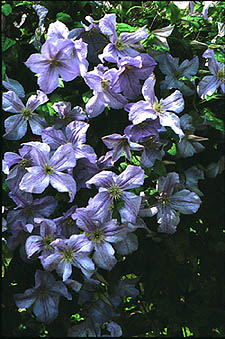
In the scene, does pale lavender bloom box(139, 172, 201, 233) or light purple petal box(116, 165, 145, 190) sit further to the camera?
pale lavender bloom box(139, 172, 201, 233)

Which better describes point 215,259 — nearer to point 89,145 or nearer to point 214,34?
point 89,145

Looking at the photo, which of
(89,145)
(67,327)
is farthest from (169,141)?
(67,327)

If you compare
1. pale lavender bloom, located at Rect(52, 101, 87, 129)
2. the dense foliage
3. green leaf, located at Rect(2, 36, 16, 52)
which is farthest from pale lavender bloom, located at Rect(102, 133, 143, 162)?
green leaf, located at Rect(2, 36, 16, 52)

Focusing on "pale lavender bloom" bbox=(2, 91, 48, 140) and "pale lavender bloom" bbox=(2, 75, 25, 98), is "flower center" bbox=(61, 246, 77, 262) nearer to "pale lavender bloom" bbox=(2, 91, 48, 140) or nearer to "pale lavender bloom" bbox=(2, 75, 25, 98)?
"pale lavender bloom" bbox=(2, 91, 48, 140)

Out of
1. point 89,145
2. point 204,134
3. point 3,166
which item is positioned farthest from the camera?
point 204,134

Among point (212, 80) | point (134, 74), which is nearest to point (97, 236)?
point (134, 74)

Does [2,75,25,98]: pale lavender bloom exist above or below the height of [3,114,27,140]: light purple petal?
above

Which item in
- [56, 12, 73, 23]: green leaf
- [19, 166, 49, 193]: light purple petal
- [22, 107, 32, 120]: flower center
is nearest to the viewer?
[19, 166, 49, 193]: light purple petal
